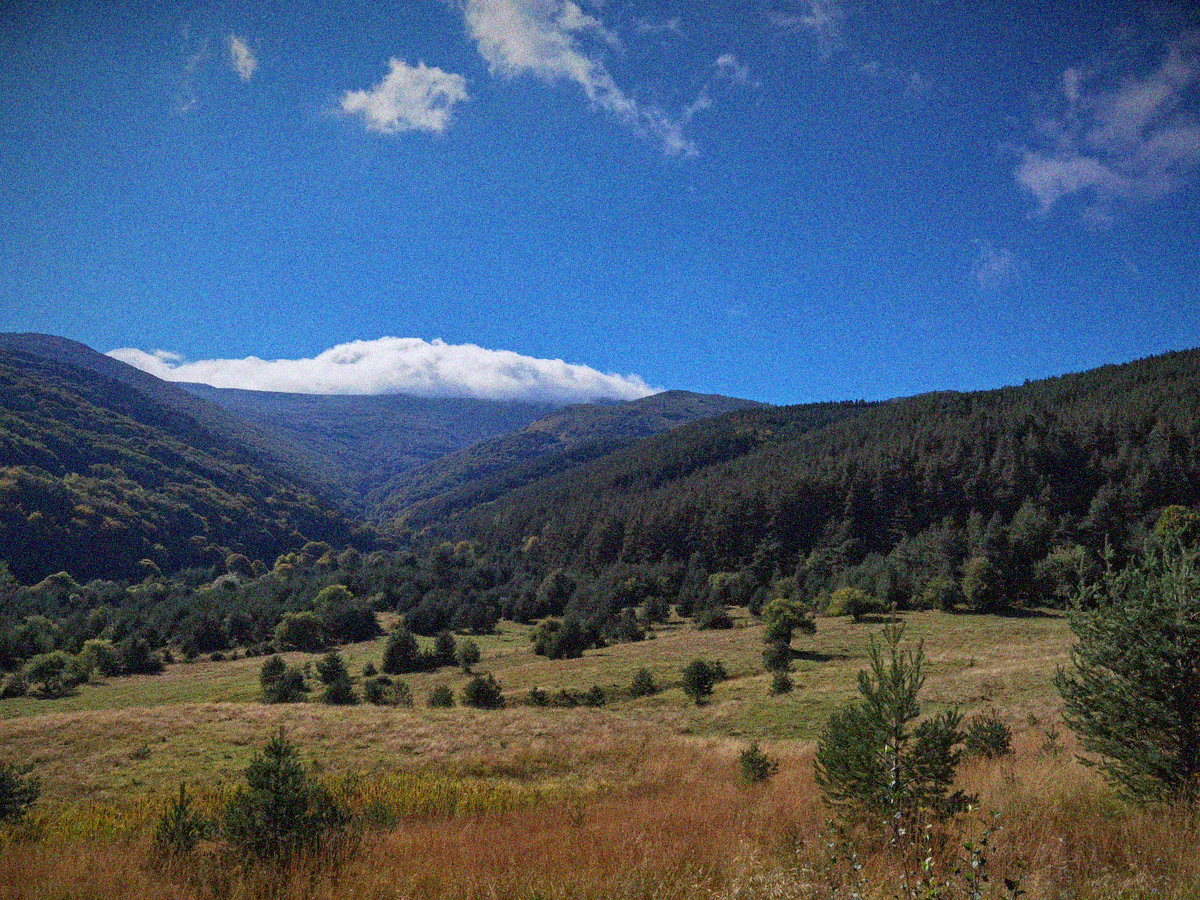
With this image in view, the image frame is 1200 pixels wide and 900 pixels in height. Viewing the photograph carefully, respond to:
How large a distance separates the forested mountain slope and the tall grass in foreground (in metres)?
58.8

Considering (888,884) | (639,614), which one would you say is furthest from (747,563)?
(888,884)

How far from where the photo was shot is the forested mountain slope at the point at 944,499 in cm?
6650

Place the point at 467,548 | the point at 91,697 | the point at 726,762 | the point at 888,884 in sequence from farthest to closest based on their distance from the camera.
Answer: the point at 467,548 → the point at 91,697 → the point at 726,762 → the point at 888,884

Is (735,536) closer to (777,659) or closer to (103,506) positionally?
(777,659)

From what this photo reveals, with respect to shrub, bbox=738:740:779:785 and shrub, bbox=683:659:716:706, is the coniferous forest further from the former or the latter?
shrub, bbox=738:740:779:785

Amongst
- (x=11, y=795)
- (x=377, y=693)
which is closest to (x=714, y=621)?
(x=377, y=693)

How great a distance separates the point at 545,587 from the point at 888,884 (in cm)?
8587

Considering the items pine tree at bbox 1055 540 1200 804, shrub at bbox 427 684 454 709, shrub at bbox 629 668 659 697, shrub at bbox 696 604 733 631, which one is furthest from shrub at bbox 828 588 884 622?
pine tree at bbox 1055 540 1200 804

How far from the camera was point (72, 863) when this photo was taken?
22.7ft

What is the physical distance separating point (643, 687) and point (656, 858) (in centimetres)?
3081

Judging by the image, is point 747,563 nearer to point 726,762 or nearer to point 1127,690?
point 726,762

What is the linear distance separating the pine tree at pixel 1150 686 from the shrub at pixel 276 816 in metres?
10.8

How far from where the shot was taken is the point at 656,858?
6566mm

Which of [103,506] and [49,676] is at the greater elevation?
[103,506]
